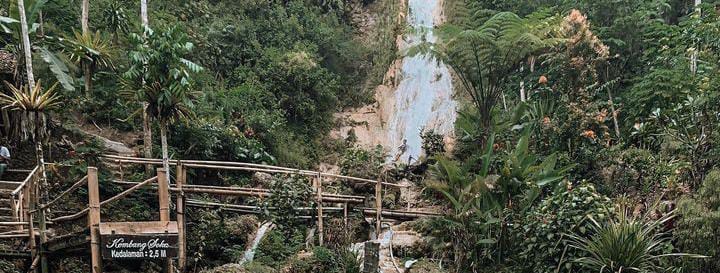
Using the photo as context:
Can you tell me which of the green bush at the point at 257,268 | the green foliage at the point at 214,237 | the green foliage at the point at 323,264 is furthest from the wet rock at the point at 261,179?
the green bush at the point at 257,268

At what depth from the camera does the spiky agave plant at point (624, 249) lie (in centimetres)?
511

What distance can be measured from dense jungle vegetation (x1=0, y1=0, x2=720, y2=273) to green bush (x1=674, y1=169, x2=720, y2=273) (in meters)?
0.02

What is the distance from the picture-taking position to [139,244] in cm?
478

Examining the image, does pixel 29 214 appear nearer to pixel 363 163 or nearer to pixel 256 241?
pixel 256 241

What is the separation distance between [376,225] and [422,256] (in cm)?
115

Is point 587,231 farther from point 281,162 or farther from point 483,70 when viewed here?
point 281,162

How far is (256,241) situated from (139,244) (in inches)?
112

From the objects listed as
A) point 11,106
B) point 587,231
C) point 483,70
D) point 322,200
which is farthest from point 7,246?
point 483,70

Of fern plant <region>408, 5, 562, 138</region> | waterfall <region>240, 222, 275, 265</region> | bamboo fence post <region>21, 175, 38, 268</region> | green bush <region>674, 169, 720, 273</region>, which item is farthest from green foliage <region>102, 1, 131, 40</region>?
green bush <region>674, 169, 720, 273</region>

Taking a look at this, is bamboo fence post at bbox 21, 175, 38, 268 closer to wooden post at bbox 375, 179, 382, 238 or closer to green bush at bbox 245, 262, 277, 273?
green bush at bbox 245, 262, 277, 273

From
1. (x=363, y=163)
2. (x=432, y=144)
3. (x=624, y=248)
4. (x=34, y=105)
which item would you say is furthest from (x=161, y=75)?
(x=432, y=144)

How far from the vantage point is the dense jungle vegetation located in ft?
18.8

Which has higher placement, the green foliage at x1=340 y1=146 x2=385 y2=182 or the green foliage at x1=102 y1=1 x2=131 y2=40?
the green foliage at x1=102 y1=1 x2=131 y2=40

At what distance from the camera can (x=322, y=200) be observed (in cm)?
756
